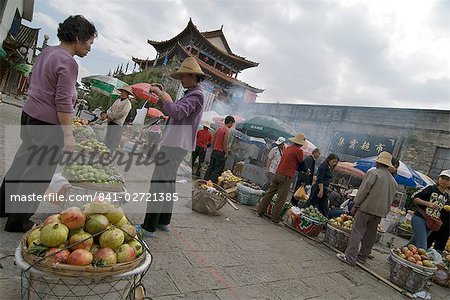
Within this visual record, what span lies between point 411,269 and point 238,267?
2.69m

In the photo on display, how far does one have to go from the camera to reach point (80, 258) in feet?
5.52

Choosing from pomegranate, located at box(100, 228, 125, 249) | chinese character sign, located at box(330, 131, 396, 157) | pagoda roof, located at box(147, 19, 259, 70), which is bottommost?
pomegranate, located at box(100, 228, 125, 249)

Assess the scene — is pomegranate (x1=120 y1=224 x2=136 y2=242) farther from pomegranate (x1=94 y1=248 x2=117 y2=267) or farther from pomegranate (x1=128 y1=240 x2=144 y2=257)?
pomegranate (x1=94 y1=248 x2=117 y2=267)

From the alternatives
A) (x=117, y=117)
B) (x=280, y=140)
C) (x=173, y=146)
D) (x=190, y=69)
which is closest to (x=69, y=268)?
(x=173, y=146)

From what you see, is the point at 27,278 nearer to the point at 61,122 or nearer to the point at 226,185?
the point at 61,122

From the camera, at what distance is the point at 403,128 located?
50.8ft

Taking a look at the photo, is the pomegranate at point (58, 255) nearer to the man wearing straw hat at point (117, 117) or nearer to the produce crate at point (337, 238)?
the produce crate at point (337, 238)

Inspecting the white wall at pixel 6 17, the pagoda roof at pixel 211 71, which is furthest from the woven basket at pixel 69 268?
the pagoda roof at pixel 211 71

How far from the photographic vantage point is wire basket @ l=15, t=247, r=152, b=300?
1640 millimetres

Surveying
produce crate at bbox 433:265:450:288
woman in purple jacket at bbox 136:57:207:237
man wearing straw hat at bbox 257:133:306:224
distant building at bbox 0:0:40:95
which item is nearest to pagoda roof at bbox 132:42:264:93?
distant building at bbox 0:0:40:95

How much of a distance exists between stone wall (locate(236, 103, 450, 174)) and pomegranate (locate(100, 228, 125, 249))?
1650cm

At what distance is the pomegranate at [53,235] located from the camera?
1739 millimetres

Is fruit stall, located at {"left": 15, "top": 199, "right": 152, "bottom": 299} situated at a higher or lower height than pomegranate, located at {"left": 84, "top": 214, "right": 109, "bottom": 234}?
lower

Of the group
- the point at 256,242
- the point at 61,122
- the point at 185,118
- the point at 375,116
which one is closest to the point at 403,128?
the point at 375,116
